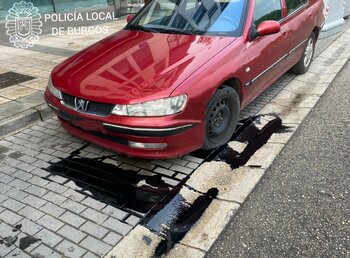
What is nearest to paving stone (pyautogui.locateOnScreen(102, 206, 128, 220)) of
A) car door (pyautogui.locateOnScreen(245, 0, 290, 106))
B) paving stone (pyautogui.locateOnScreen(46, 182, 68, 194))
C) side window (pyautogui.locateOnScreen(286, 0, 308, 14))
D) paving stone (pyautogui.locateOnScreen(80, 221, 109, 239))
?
paving stone (pyautogui.locateOnScreen(80, 221, 109, 239))

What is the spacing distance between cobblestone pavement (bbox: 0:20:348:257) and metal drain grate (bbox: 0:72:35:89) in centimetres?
153

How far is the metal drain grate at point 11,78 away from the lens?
17.8ft

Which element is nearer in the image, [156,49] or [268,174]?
[268,174]

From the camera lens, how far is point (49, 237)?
104 inches

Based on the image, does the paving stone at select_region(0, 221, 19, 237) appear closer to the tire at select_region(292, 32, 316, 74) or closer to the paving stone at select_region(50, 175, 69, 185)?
the paving stone at select_region(50, 175, 69, 185)

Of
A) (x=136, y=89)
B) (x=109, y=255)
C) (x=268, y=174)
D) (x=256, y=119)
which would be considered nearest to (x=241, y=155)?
(x=268, y=174)

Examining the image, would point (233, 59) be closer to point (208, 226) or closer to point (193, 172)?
point (193, 172)

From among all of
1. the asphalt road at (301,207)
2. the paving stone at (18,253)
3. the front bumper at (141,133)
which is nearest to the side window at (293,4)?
the asphalt road at (301,207)

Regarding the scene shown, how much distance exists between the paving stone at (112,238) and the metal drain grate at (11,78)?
366cm

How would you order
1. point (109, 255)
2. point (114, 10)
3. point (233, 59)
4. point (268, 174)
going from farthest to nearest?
point (114, 10) → point (233, 59) → point (268, 174) → point (109, 255)

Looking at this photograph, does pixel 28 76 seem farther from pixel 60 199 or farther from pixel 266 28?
pixel 266 28

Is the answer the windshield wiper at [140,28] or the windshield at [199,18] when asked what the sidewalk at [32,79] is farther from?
the windshield wiper at [140,28]

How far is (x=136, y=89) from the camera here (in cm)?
312

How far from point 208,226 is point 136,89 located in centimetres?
131
